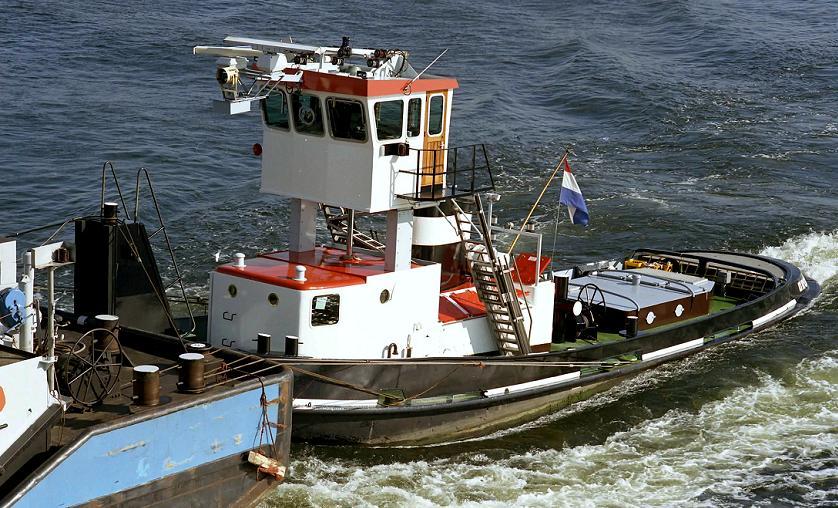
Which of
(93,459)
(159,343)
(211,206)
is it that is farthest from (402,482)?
(211,206)

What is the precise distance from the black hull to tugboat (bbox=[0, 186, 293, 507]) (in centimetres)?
140

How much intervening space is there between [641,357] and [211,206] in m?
11.3

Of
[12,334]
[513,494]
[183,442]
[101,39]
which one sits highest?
[101,39]

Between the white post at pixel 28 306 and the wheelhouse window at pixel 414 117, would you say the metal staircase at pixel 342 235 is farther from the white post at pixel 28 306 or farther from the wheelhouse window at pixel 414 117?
the white post at pixel 28 306

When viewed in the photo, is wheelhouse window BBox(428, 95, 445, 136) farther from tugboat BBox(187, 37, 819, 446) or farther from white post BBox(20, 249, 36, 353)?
white post BBox(20, 249, 36, 353)

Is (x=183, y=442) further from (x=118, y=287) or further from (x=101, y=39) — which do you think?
(x=101, y=39)

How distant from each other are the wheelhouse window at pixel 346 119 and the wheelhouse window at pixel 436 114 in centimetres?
108

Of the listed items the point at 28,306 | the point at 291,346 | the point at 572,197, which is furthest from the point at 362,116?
the point at 28,306

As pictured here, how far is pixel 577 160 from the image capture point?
3112cm

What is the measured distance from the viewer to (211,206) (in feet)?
84.8

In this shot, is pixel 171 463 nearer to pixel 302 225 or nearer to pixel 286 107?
pixel 302 225

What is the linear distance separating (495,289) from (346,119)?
306cm

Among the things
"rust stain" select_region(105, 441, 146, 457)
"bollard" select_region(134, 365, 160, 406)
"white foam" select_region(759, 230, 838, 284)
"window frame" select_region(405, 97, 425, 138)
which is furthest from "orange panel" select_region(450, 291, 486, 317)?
"white foam" select_region(759, 230, 838, 284)

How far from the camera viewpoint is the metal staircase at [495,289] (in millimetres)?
15867
